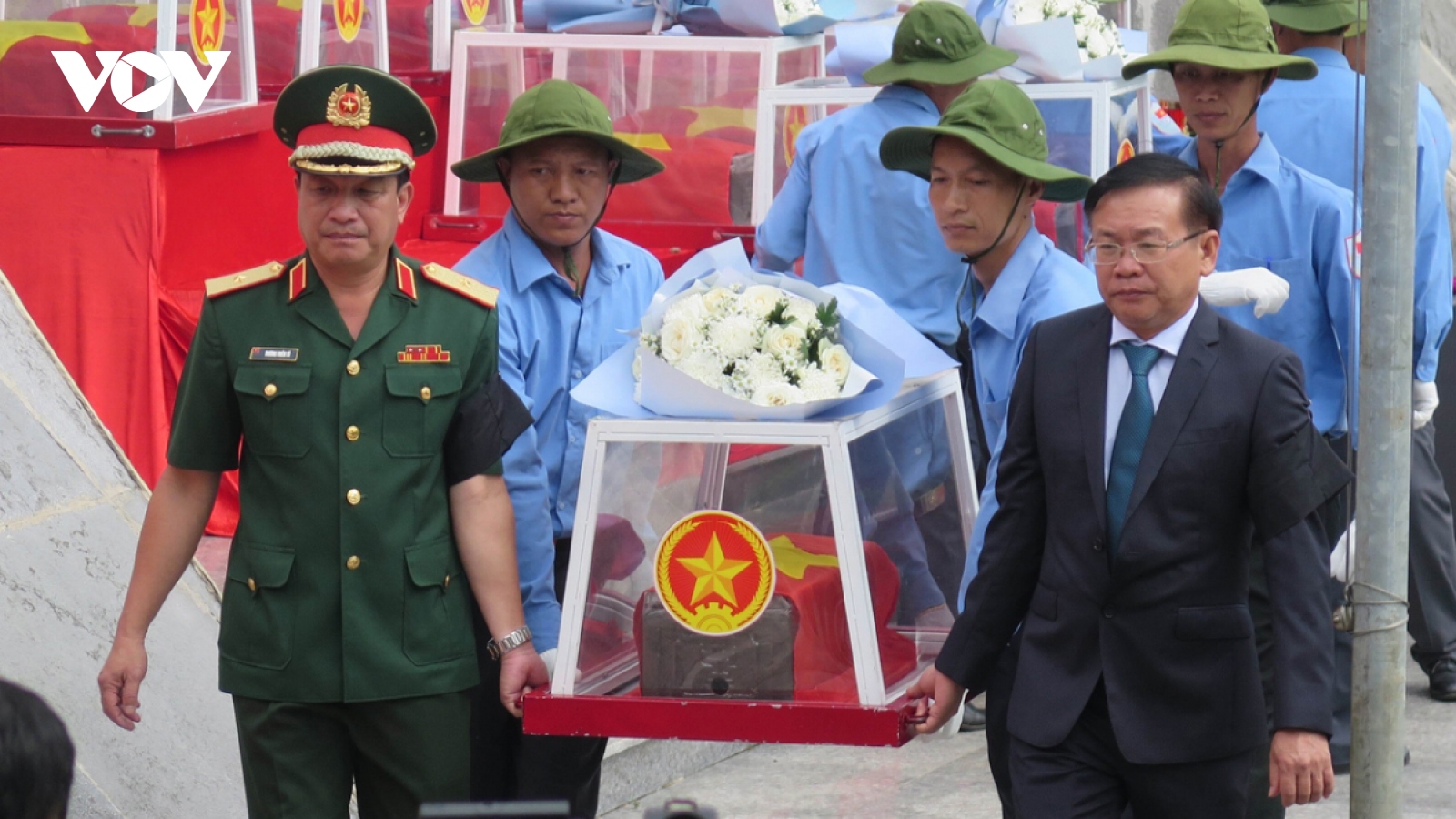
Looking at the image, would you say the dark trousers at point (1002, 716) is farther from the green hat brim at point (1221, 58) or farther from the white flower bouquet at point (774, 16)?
the white flower bouquet at point (774, 16)

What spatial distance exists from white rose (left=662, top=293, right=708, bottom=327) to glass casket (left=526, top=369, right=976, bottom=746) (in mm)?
201

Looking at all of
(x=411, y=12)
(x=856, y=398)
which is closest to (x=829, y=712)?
(x=856, y=398)

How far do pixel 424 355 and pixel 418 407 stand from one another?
0.31ft

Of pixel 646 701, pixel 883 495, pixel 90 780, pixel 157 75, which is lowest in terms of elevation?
pixel 90 780

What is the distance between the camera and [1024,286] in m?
3.59

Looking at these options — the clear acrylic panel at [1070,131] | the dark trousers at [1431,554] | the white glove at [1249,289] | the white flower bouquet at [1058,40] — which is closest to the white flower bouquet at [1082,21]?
the white flower bouquet at [1058,40]

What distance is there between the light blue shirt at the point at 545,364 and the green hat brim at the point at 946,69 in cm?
186

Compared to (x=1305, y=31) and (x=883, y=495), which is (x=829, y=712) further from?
(x=1305, y=31)

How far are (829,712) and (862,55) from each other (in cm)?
420

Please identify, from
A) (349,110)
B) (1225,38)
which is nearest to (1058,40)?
(1225,38)

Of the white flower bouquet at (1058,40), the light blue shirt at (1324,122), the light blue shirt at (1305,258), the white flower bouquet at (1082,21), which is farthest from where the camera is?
the white flower bouquet at (1082,21)

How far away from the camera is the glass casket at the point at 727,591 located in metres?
3.24

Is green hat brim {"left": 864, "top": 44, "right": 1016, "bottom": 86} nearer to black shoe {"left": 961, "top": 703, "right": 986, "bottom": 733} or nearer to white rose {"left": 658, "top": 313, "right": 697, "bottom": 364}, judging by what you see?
black shoe {"left": 961, "top": 703, "right": 986, "bottom": 733}

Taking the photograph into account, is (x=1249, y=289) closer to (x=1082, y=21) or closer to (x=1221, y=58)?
(x=1221, y=58)
